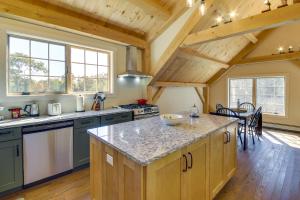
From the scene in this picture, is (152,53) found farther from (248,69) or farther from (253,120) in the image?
(248,69)

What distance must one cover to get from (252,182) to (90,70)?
368cm

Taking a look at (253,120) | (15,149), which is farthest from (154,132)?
(253,120)

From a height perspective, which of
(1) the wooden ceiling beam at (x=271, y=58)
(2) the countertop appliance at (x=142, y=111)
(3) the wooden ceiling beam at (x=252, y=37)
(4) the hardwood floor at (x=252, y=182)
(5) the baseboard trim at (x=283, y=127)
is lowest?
(4) the hardwood floor at (x=252, y=182)

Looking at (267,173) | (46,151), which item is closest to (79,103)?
(46,151)

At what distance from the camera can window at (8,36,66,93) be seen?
9.25ft

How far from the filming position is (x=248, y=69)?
20.6 ft

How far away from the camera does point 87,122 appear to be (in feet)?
9.80

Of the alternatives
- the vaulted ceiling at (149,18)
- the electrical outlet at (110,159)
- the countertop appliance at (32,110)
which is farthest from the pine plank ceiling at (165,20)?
the electrical outlet at (110,159)

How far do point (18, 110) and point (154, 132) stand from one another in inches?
92.5

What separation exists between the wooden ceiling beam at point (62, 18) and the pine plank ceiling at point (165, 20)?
0.10 m

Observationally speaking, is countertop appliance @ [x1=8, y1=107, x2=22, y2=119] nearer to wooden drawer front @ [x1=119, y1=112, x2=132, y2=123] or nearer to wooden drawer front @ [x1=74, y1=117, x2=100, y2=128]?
wooden drawer front @ [x1=74, y1=117, x2=100, y2=128]

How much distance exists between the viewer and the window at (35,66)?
2.82m

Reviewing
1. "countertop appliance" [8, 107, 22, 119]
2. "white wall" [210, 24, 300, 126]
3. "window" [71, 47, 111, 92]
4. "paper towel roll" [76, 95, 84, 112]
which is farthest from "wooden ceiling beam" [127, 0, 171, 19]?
"white wall" [210, 24, 300, 126]

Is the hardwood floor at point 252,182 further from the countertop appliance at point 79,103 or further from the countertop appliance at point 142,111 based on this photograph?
the countertop appliance at point 142,111
